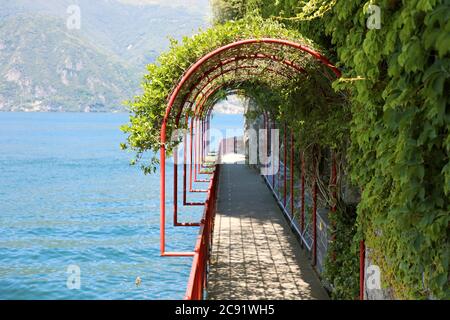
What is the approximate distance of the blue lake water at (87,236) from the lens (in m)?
17.8

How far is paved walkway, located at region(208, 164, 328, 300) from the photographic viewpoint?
24.7ft

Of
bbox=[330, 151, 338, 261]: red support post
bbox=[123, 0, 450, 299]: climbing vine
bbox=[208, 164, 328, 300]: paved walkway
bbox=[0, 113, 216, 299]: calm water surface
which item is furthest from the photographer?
bbox=[0, 113, 216, 299]: calm water surface

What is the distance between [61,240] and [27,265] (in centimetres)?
373

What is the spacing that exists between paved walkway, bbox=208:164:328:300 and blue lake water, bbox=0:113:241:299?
3.47 metres

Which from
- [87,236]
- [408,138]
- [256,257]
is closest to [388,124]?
[408,138]

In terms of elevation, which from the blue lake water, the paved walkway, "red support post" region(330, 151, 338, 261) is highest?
"red support post" region(330, 151, 338, 261)

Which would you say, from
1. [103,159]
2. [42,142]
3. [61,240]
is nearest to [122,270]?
[61,240]

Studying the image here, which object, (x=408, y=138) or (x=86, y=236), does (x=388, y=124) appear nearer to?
(x=408, y=138)

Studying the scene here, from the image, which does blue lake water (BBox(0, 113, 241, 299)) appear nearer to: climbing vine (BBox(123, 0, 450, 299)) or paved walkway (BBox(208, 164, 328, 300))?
paved walkway (BBox(208, 164, 328, 300))

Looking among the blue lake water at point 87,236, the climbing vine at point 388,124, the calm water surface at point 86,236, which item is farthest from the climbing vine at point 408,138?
the calm water surface at point 86,236

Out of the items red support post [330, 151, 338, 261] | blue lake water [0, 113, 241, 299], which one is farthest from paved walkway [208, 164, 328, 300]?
blue lake water [0, 113, 241, 299]

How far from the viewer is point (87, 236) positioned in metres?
24.8

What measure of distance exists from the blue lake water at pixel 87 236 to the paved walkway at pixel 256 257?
3.47 metres
